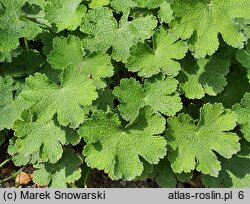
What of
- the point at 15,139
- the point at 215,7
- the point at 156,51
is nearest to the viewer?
the point at 215,7

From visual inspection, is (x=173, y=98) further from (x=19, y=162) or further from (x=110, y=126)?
(x=19, y=162)

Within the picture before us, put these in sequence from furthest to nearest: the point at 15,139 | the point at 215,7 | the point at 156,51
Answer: the point at 15,139 → the point at 156,51 → the point at 215,7

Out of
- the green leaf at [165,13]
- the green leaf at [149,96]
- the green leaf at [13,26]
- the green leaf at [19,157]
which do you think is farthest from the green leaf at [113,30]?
the green leaf at [19,157]

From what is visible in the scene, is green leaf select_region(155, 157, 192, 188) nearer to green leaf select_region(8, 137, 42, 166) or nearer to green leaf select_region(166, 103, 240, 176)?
green leaf select_region(166, 103, 240, 176)

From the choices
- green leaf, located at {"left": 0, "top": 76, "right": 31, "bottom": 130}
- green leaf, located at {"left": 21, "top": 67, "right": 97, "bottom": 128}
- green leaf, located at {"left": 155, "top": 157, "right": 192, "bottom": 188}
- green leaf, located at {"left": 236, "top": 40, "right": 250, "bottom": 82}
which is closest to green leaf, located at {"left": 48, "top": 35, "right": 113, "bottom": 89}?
green leaf, located at {"left": 21, "top": 67, "right": 97, "bottom": 128}

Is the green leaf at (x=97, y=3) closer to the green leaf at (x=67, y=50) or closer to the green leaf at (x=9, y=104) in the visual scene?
the green leaf at (x=67, y=50)

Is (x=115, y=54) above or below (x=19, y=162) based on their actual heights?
above

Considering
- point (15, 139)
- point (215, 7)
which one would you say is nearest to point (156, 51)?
point (215, 7)
